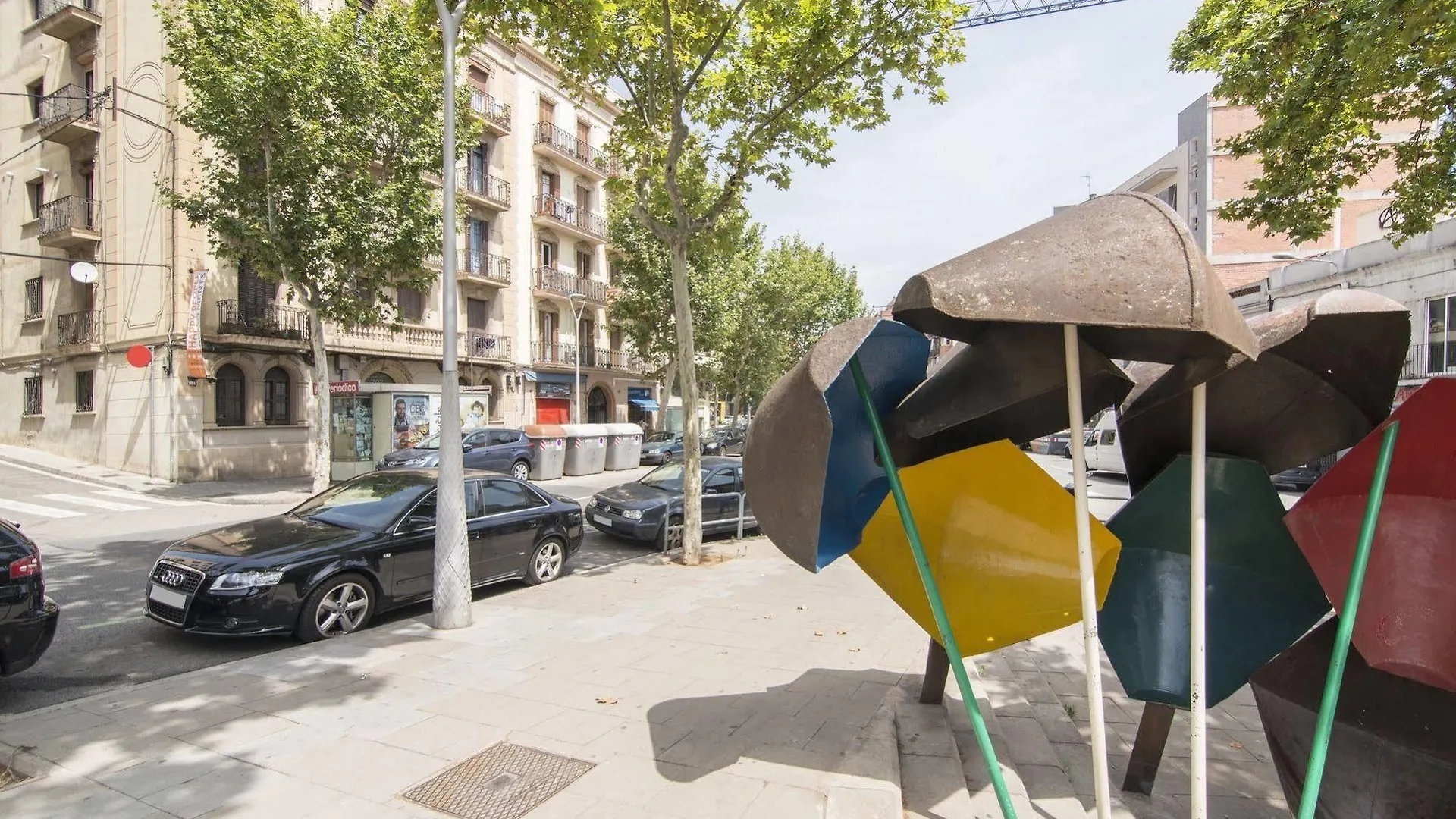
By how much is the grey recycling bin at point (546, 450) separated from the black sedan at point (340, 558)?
1244 cm

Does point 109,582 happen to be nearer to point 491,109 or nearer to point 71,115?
point 71,115

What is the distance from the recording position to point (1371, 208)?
27.8 metres

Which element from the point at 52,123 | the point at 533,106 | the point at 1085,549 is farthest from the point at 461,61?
the point at 1085,549

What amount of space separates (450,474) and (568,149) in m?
29.5

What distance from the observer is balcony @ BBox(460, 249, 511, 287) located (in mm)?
27581

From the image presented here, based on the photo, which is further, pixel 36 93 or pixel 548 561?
pixel 36 93

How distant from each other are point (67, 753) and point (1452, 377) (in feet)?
21.5

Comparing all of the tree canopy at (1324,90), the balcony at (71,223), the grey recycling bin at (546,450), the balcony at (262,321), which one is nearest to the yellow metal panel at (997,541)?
the tree canopy at (1324,90)

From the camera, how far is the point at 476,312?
2902 cm

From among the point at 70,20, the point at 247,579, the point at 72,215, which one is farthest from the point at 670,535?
the point at 70,20

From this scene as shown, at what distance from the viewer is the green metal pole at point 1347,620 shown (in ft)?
8.30

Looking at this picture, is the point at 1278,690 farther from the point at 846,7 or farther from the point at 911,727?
the point at 846,7

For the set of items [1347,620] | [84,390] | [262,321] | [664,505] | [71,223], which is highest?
Answer: [71,223]

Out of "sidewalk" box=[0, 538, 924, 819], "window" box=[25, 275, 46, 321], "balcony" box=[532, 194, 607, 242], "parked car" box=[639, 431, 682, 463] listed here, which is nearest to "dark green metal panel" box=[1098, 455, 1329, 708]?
"sidewalk" box=[0, 538, 924, 819]
